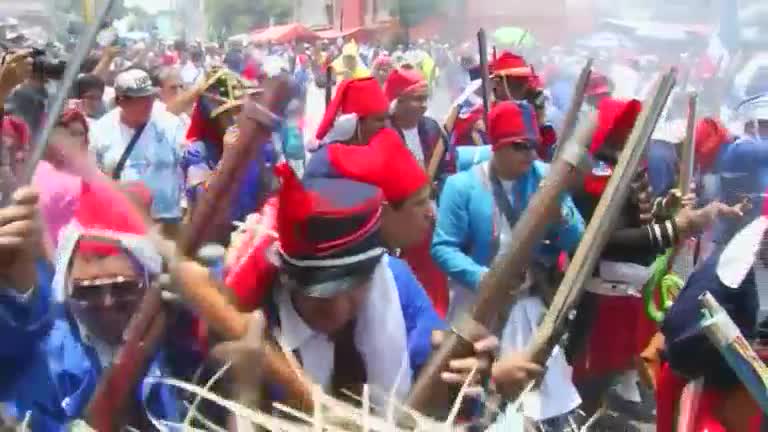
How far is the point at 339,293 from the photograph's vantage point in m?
2.47

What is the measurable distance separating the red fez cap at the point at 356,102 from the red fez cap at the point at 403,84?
793 millimetres

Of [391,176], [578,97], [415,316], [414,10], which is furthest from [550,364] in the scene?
[391,176]

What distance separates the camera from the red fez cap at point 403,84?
21.0ft

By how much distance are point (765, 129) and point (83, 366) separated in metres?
4.37

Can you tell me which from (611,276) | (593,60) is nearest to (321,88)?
(611,276)

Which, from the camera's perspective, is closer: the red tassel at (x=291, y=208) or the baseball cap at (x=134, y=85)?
the red tassel at (x=291, y=208)

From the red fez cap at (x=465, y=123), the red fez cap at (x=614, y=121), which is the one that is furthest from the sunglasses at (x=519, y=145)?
the red fez cap at (x=465, y=123)

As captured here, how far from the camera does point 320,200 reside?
2.44 metres

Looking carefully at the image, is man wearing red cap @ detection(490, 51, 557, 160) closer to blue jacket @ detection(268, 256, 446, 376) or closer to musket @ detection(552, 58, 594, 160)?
musket @ detection(552, 58, 594, 160)

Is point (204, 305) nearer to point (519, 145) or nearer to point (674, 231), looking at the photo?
point (519, 145)

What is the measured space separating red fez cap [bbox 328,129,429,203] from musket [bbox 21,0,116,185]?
549 mm

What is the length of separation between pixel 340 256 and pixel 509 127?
2082 millimetres

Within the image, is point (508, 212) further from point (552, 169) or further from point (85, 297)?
point (552, 169)

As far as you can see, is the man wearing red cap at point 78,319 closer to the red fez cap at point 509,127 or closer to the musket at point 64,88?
the musket at point 64,88
